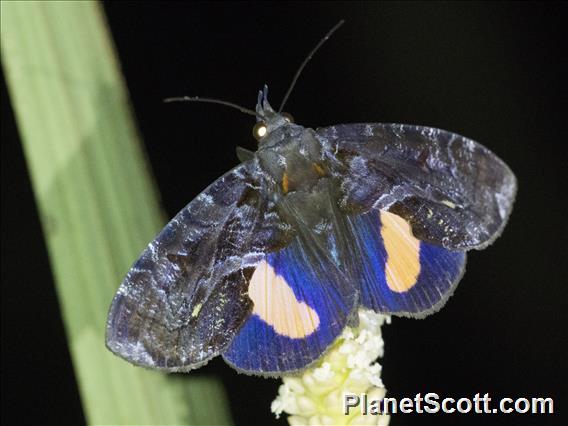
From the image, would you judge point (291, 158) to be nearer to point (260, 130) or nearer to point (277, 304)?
point (260, 130)

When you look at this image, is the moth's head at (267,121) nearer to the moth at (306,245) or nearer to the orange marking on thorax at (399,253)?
the moth at (306,245)

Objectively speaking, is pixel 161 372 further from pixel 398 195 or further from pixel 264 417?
pixel 264 417

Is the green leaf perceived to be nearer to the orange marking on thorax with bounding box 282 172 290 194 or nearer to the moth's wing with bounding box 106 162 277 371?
the moth's wing with bounding box 106 162 277 371

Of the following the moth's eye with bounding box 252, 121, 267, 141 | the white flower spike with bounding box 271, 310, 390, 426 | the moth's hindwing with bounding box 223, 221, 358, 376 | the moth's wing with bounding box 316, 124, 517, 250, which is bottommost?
the white flower spike with bounding box 271, 310, 390, 426

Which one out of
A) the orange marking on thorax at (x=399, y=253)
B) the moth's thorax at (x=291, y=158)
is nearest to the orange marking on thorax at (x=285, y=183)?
the moth's thorax at (x=291, y=158)

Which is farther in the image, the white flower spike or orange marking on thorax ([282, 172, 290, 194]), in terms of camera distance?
orange marking on thorax ([282, 172, 290, 194])

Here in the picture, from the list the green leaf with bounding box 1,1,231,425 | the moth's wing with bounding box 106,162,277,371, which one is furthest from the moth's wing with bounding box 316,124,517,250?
the green leaf with bounding box 1,1,231,425
